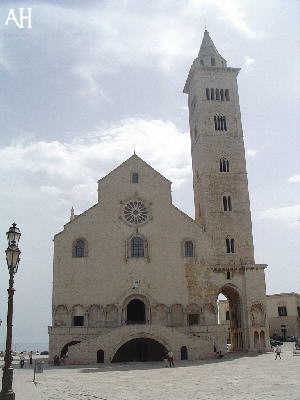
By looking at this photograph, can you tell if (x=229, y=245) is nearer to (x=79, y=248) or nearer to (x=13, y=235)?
(x=79, y=248)

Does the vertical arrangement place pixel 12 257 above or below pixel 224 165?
below

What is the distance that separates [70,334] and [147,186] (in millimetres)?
15793

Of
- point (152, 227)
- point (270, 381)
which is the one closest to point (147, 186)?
point (152, 227)

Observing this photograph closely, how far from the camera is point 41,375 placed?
1121 inches

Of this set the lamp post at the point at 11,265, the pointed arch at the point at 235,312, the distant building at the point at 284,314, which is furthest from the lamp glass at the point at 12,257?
the distant building at the point at 284,314

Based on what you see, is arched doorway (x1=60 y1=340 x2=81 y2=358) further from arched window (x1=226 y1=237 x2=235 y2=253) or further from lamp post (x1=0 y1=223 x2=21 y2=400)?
lamp post (x1=0 y1=223 x2=21 y2=400)

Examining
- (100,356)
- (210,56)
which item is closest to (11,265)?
(100,356)

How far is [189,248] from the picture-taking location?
4491cm

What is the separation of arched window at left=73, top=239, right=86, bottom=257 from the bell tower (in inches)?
512

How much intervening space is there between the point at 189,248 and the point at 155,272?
13.9ft

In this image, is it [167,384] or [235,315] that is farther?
[235,315]

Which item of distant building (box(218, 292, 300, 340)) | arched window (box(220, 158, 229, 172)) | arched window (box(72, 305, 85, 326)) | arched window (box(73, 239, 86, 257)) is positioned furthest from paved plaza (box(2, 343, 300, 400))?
distant building (box(218, 292, 300, 340))

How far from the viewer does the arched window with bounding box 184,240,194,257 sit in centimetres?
4462

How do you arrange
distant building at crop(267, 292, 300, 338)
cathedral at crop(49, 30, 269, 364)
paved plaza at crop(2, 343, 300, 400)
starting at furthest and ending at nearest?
distant building at crop(267, 292, 300, 338) → cathedral at crop(49, 30, 269, 364) → paved plaza at crop(2, 343, 300, 400)
